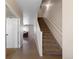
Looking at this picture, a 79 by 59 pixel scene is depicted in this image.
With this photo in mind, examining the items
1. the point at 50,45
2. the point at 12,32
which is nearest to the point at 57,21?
the point at 50,45

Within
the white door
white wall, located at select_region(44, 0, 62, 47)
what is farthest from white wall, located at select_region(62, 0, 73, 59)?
the white door

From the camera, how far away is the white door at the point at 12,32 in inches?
332

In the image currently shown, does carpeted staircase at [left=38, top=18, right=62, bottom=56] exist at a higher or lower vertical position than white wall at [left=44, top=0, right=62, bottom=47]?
lower

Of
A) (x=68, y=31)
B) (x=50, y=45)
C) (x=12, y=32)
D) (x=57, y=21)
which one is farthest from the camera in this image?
(x=12, y=32)

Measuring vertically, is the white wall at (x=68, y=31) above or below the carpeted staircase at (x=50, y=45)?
above

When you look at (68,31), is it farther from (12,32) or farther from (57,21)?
(12,32)

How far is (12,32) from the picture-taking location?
8516mm

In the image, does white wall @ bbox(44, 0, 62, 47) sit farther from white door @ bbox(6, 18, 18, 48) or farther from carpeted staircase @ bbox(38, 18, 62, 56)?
white door @ bbox(6, 18, 18, 48)

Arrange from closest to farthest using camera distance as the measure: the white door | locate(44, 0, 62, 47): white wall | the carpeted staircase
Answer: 1. the carpeted staircase
2. locate(44, 0, 62, 47): white wall
3. the white door

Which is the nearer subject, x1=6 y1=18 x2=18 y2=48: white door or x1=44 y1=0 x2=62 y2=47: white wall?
x1=44 y1=0 x2=62 y2=47: white wall

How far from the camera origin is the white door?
8437mm

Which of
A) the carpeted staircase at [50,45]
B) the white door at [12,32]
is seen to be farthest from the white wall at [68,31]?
the white door at [12,32]

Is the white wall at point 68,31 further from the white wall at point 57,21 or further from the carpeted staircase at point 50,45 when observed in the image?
the white wall at point 57,21
